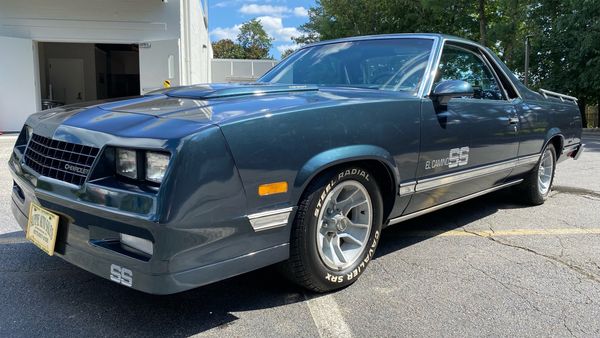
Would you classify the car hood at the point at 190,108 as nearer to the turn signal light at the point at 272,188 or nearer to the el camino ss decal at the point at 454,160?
the turn signal light at the point at 272,188

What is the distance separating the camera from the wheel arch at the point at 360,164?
260cm

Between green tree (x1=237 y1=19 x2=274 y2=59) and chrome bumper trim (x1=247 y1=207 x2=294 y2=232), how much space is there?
66.1 meters

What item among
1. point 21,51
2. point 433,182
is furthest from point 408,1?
→ point 433,182

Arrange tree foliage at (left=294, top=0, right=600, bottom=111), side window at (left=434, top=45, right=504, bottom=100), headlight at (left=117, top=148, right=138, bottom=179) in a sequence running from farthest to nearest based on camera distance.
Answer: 1. tree foliage at (left=294, top=0, right=600, bottom=111)
2. side window at (left=434, top=45, right=504, bottom=100)
3. headlight at (left=117, top=148, right=138, bottom=179)

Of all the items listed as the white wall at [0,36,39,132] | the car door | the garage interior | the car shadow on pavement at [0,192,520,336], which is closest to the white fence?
the garage interior

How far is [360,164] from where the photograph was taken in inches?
117

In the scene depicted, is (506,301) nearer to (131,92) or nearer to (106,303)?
(106,303)

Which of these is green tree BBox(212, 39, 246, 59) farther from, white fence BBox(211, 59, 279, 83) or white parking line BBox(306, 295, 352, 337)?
white parking line BBox(306, 295, 352, 337)

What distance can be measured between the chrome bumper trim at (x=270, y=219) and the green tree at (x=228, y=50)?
63.8 metres

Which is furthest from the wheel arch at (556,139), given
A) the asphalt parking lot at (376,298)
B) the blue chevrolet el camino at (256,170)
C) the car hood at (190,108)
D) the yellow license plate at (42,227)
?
the yellow license plate at (42,227)

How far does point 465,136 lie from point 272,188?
1.87m

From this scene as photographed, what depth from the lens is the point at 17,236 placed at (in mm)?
3988

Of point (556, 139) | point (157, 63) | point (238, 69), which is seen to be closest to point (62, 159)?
point (556, 139)

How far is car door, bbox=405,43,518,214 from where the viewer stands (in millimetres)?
3406
